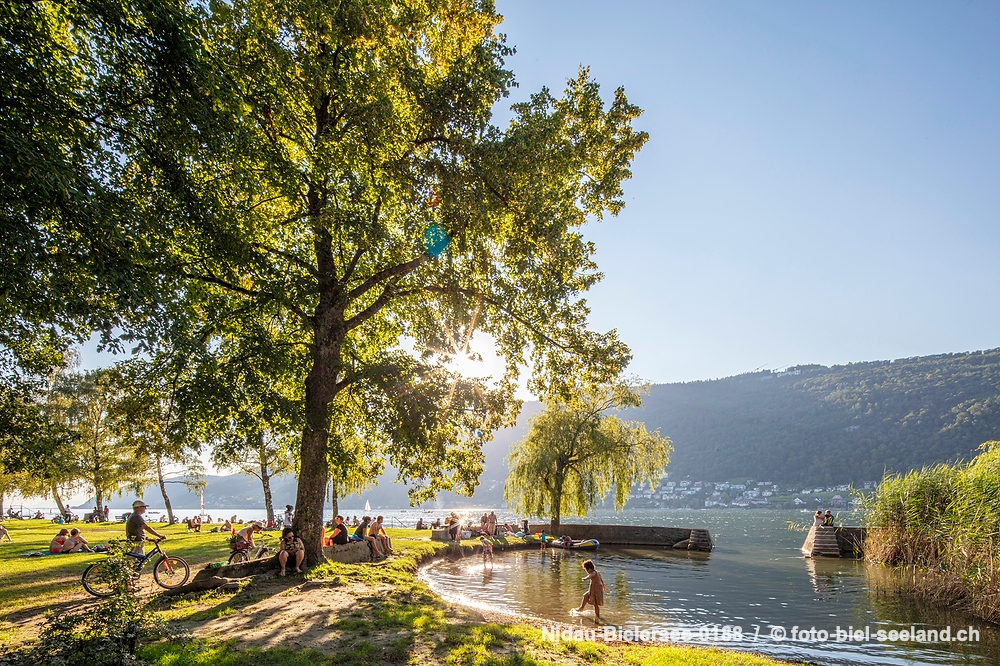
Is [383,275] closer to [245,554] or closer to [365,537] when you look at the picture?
[245,554]

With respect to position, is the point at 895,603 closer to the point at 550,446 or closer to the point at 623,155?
the point at 623,155

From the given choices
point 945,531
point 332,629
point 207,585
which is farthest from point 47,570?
point 945,531

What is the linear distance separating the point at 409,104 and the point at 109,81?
7.32 metres

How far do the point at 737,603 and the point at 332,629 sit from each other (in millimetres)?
14417

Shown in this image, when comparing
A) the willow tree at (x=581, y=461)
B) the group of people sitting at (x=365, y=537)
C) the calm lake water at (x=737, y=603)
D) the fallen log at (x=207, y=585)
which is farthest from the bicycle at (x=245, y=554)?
the willow tree at (x=581, y=461)

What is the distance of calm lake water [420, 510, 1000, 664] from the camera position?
478 inches

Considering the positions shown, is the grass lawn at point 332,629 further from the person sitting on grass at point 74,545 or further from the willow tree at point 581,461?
the willow tree at point 581,461

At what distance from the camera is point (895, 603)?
16.7 meters

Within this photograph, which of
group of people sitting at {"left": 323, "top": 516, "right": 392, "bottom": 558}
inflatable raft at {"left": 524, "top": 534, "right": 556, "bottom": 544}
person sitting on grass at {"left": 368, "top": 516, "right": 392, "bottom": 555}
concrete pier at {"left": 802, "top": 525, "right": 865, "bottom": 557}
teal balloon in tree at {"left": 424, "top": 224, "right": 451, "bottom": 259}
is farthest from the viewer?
inflatable raft at {"left": 524, "top": 534, "right": 556, "bottom": 544}

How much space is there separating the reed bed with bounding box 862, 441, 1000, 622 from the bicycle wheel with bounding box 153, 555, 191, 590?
19.9m

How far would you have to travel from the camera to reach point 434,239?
15.6m

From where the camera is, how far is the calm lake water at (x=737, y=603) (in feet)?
39.9

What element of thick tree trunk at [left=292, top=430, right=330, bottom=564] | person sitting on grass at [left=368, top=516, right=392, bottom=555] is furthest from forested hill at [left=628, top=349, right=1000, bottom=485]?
thick tree trunk at [left=292, top=430, right=330, bottom=564]

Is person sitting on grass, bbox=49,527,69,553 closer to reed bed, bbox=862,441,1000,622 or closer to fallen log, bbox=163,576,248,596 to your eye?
fallen log, bbox=163,576,248,596
